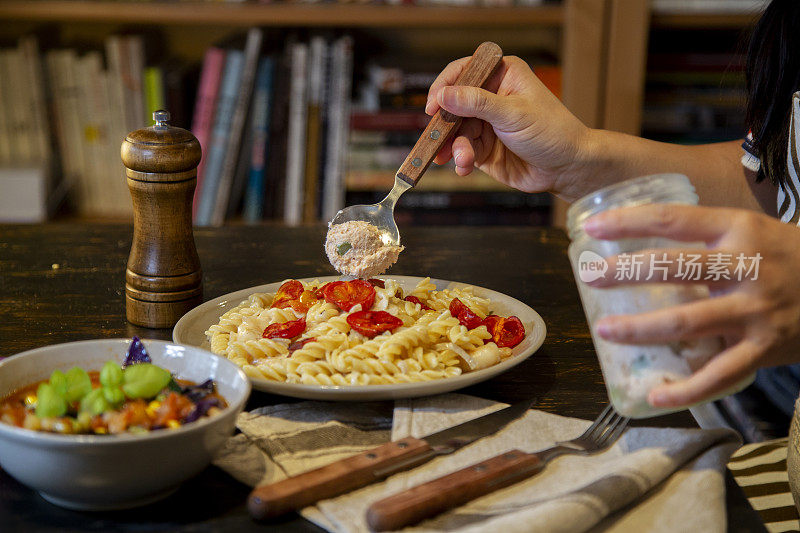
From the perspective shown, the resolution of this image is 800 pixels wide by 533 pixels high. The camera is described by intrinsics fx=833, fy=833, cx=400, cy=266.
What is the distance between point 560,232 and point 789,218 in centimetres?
47

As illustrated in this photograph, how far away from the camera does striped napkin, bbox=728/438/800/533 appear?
1.12m

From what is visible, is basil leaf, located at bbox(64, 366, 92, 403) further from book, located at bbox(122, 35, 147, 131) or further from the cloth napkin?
book, located at bbox(122, 35, 147, 131)

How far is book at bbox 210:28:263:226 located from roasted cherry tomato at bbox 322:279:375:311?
4.88 feet

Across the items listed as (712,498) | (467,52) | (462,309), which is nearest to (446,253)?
(462,309)

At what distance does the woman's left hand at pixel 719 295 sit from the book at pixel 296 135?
1861mm

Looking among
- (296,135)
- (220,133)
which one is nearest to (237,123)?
(220,133)

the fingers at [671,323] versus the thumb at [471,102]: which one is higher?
the thumb at [471,102]

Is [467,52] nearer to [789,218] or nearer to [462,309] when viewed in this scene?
[789,218]

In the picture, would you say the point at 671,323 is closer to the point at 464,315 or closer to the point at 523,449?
the point at 523,449

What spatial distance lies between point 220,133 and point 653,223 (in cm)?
196

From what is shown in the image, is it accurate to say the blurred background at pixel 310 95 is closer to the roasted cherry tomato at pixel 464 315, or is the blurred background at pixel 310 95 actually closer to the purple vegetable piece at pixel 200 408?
the roasted cherry tomato at pixel 464 315

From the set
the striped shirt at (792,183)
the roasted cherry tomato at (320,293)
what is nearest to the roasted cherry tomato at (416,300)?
the roasted cherry tomato at (320,293)

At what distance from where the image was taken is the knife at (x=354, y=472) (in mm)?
686

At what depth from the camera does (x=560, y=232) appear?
1.70 metres
